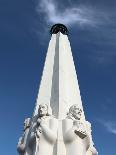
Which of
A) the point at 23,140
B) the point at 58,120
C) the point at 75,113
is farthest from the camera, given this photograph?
the point at 23,140

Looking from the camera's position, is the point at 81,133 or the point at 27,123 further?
the point at 27,123

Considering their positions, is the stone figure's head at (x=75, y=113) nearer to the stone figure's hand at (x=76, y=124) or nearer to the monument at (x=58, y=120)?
the monument at (x=58, y=120)

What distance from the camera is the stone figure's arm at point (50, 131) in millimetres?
9873

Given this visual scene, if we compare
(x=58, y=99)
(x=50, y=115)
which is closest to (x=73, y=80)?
(x=58, y=99)

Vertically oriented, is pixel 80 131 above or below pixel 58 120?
below

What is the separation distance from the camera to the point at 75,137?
9.90 metres

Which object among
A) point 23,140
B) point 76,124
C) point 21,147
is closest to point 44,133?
point 76,124

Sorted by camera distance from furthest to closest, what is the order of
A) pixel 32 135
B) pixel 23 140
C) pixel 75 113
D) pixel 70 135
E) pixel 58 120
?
pixel 23 140 → pixel 75 113 → pixel 58 120 → pixel 32 135 → pixel 70 135

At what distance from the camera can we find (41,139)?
32.3 ft

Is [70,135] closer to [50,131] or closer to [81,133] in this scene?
[81,133]

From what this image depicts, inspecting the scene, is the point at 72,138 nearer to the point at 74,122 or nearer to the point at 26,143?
the point at 74,122

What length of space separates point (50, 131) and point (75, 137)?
2.47 ft

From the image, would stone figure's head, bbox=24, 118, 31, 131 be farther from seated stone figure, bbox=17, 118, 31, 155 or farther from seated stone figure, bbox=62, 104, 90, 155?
seated stone figure, bbox=62, 104, 90, 155

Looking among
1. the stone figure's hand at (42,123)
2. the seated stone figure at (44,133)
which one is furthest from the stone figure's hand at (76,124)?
the stone figure's hand at (42,123)
